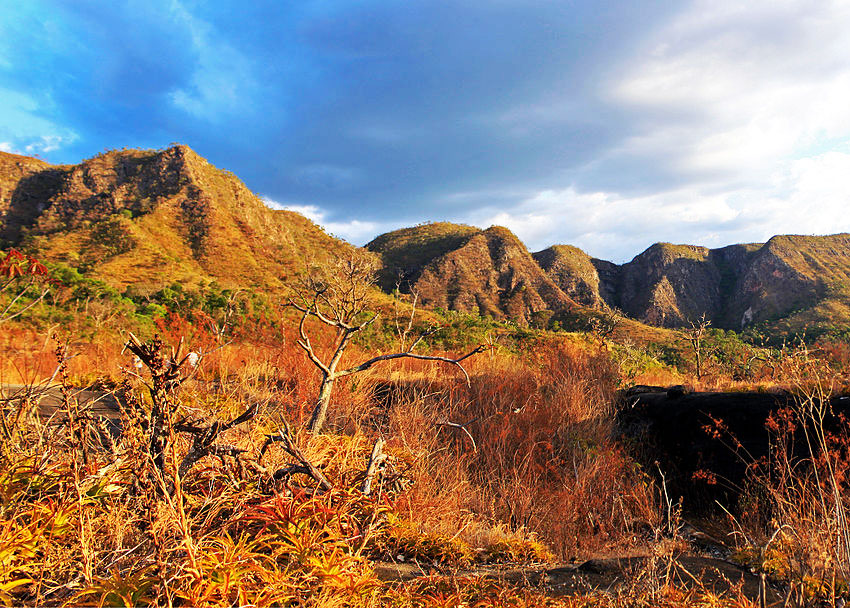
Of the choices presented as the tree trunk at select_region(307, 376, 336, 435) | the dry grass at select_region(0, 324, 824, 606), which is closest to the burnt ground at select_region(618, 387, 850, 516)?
the dry grass at select_region(0, 324, 824, 606)

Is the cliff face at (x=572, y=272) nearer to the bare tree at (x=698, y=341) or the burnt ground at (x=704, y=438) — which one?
the bare tree at (x=698, y=341)

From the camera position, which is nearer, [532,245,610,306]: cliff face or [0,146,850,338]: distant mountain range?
[0,146,850,338]: distant mountain range

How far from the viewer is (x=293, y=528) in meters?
2.93

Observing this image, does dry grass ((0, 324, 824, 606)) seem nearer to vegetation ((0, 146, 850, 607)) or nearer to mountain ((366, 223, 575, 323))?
vegetation ((0, 146, 850, 607))

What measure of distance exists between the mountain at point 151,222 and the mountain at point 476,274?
31.4 ft

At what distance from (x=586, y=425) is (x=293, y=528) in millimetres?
6872

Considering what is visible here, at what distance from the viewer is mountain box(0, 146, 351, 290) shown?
30406mm

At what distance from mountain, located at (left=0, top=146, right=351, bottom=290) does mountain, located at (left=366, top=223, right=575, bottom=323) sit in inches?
377

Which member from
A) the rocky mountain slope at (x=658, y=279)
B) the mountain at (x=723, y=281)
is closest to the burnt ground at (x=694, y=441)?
the rocky mountain slope at (x=658, y=279)

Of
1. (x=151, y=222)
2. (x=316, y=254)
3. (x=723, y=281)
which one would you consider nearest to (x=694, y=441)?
(x=151, y=222)

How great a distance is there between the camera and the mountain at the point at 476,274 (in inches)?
1928

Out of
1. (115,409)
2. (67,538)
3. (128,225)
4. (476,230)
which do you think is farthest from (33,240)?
(476,230)

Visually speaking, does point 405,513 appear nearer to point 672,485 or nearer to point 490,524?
point 490,524

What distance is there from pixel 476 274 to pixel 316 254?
18364 millimetres
